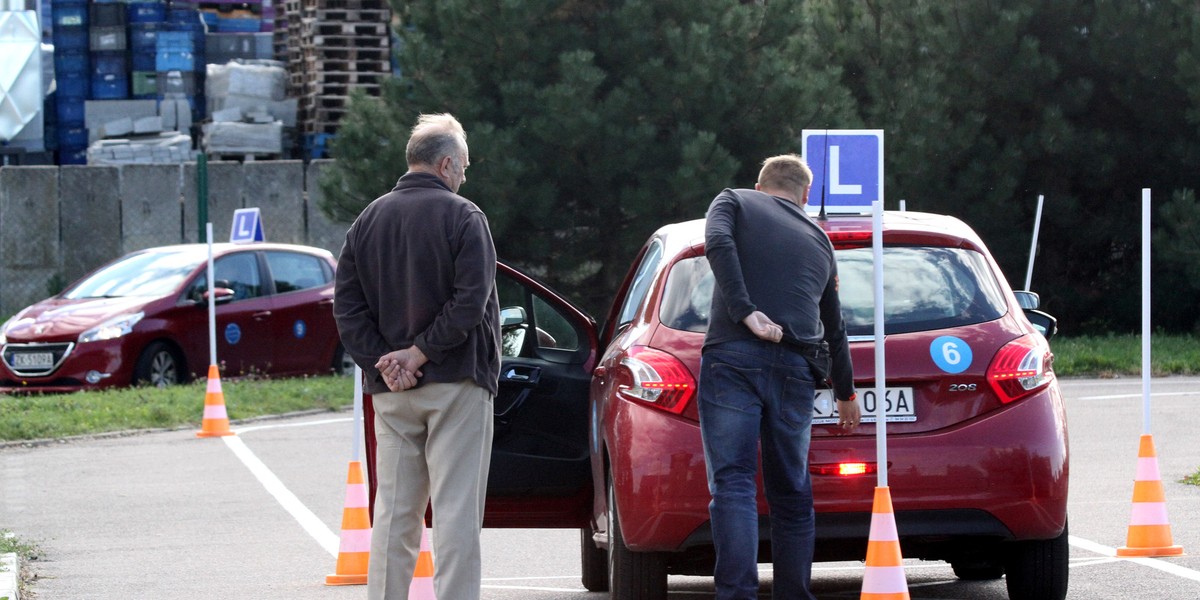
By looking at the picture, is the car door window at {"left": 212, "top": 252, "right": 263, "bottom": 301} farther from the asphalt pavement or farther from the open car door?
the open car door

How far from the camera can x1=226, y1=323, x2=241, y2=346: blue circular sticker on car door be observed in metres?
18.7

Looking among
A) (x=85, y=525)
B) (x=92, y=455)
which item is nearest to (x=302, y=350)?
(x=92, y=455)

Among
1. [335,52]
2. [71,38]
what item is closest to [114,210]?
[71,38]

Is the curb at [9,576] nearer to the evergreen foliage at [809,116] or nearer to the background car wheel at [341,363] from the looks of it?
the background car wheel at [341,363]

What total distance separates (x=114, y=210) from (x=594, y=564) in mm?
21222

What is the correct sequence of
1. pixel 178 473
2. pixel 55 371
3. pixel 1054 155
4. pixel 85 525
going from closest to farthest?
1. pixel 85 525
2. pixel 178 473
3. pixel 55 371
4. pixel 1054 155

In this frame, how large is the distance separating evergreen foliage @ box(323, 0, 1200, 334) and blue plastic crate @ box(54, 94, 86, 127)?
8.99m

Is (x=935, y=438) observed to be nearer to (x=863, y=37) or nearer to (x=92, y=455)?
(x=92, y=455)

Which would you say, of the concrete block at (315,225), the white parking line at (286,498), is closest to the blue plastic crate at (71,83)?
the concrete block at (315,225)

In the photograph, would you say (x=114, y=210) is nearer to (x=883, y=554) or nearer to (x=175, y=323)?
(x=175, y=323)

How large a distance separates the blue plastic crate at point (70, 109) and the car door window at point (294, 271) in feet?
39.2

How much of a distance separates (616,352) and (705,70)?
48.3 ft

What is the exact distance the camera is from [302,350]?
1942 centimetres

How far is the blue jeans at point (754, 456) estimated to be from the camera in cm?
619
